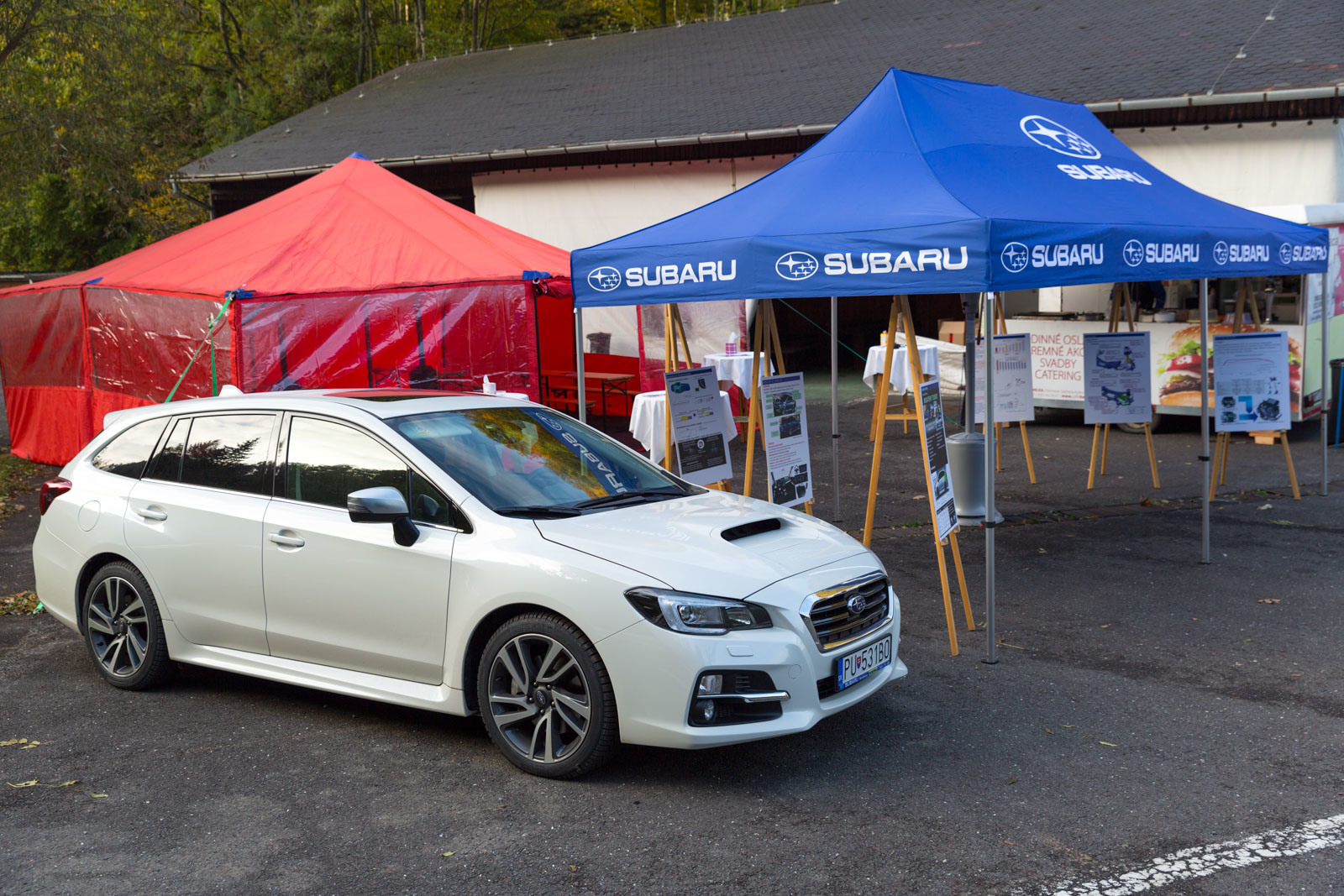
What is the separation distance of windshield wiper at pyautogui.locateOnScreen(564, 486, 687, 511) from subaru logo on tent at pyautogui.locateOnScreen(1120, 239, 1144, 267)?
9.68 feet

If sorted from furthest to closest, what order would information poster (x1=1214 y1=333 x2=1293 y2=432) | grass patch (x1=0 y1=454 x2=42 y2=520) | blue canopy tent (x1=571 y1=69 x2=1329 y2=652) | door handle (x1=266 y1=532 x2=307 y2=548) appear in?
grass patch (x1=0 y1=454 x2=42 y2=520)
information poster (x1=1214 y1=333 x2=1293 y2=432)
blue canopy tent (x1=571 y1=69 x2=1329 y2=652)
door handle (x1=266 y1=532 x2=307 y2=548)

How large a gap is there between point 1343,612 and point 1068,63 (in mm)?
12108

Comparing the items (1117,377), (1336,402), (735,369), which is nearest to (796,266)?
(1117,377)

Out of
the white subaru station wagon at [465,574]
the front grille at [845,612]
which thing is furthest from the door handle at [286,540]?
the front grille at [845,612]

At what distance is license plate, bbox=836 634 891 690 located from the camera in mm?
4652

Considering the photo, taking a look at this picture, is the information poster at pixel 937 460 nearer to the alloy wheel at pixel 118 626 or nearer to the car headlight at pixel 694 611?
the car headlight at pixel 694 611

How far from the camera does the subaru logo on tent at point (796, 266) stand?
6.47 metres

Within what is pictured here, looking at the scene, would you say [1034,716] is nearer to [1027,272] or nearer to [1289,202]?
[1027,272]

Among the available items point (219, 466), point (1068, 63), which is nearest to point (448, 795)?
point (219, 466)

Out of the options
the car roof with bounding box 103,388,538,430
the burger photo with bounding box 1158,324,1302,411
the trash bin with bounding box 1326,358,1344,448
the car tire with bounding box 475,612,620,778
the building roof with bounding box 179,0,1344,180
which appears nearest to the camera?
the car tire with bounding box 475,612,620,778

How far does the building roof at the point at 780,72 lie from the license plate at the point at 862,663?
1190 cm

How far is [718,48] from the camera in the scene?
23375mm

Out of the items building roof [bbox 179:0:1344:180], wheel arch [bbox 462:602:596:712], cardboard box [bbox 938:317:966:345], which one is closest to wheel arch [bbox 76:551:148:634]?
wheel arch [bbox 462:602:596:712]

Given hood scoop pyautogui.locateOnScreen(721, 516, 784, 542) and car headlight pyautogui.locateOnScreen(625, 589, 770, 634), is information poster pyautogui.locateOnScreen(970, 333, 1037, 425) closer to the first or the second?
hood scoop pyautogui.locateOnScreen(721, 516, 784, 542)
